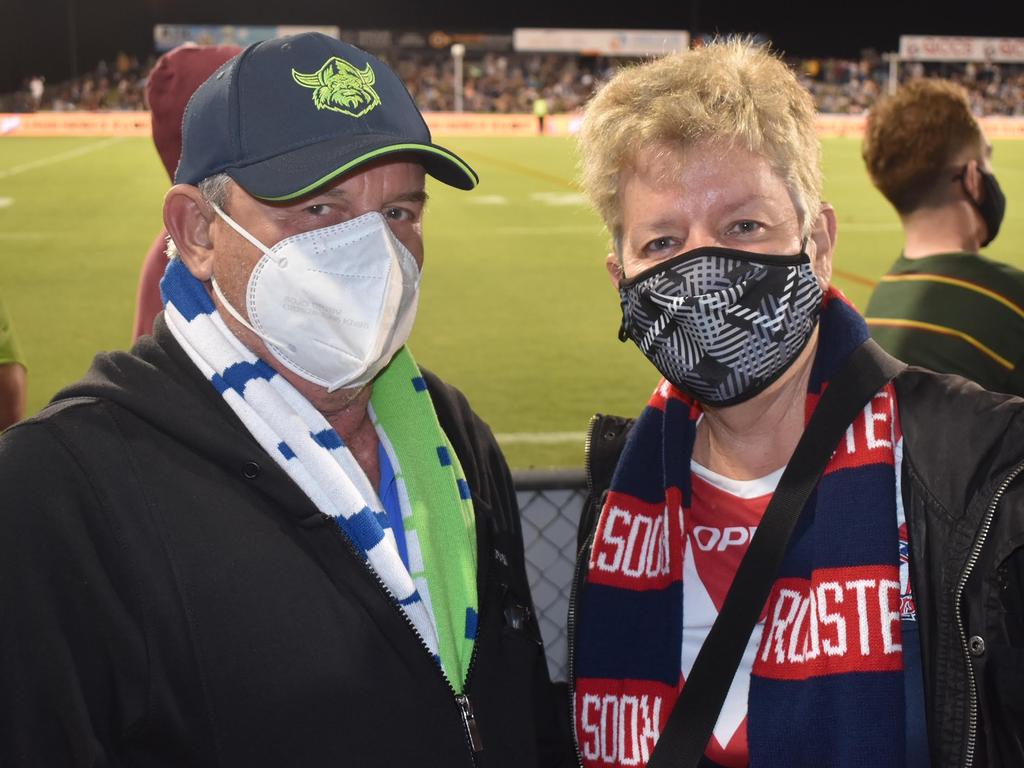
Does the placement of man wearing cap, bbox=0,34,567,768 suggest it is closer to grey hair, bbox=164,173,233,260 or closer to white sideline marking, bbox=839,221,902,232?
grey hair, bbox=164,173,233,260


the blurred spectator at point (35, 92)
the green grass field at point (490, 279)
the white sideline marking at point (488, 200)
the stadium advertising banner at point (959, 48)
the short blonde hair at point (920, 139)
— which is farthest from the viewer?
the stadium advertising banner at point (959, 48)

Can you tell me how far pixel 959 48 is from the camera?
1828 inches

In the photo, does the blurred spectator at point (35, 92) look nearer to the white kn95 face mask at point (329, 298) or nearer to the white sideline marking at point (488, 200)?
the white sideline marking at point (488, 200)

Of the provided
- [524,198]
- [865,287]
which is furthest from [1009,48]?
[865,287]

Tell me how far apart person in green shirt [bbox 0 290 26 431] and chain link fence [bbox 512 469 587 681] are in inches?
74.2

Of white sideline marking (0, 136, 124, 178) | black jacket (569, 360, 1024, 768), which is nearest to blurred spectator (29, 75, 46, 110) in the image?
white sideline marking (0, 136, 124, 178)

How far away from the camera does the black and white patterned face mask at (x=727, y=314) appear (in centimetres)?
203

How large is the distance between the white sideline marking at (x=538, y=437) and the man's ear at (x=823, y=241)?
508 centimetres

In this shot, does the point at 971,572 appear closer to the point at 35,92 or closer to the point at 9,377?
the point at 9,377

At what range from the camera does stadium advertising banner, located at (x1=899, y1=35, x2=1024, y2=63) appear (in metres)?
46.4

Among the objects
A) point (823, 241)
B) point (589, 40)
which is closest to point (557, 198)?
point (823, 241)

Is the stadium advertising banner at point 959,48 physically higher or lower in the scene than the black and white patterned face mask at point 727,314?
lower

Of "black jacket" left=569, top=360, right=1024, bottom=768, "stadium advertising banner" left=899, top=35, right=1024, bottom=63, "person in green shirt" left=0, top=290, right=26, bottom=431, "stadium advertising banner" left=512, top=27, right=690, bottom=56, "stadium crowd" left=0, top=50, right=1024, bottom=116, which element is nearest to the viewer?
"black jacket" left=569, top=360, right=1024, bottom=768

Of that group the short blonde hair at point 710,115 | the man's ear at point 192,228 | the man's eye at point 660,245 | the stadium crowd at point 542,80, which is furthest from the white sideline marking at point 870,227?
the stadium crowd at point 542,80
